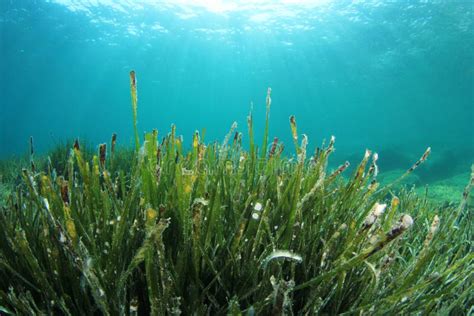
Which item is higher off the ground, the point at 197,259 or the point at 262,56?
the point at 197,259

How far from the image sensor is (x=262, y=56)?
183 ft

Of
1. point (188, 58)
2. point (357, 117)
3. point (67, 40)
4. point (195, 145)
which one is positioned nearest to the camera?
point (195, 145)

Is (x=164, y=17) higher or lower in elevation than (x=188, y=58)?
higher

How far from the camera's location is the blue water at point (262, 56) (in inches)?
1414

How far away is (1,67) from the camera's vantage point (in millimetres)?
61969

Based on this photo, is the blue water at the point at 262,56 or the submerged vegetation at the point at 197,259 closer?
the submerged vegetation at the point at 197,259

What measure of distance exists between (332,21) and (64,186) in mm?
42375

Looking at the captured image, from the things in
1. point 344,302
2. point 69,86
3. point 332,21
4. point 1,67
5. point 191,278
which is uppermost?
point 332,21

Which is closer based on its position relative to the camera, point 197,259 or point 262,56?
point 197,259

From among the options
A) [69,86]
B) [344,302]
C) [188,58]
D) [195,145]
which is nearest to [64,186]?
[195,145]

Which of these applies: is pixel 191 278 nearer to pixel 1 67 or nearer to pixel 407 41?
pixel 407 41

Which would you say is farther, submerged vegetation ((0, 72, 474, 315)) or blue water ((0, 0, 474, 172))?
blue water ((0, 0, 474, 172))

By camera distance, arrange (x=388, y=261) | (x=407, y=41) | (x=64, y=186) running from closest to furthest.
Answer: (x=64, y=186) < (x=388, y=261) < (x=407, y=41)

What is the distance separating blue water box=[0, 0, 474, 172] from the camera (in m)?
35.9
